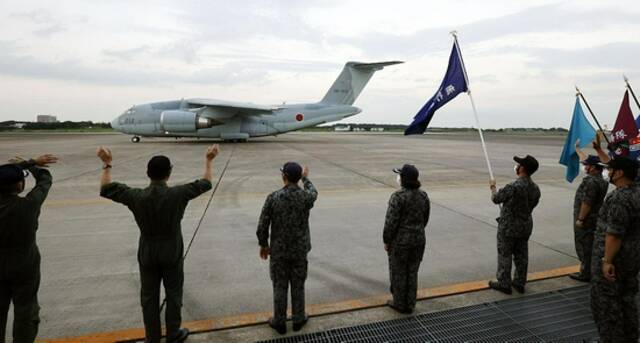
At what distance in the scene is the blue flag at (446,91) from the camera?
555cm

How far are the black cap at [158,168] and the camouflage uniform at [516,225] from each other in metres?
3.64

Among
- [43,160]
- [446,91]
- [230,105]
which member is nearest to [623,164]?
[446,91]

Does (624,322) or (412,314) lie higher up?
(624,322)

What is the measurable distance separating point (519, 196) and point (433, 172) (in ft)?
33.6

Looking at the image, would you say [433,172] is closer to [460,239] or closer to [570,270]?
[460,239]

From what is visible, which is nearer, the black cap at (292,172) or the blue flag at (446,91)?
the black cap at (292,172)

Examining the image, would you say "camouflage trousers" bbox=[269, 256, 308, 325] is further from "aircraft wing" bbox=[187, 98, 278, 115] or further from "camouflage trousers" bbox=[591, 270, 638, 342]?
"aircraft wing" bbox=[187, 98, 278, 115]

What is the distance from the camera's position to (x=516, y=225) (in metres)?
4.26

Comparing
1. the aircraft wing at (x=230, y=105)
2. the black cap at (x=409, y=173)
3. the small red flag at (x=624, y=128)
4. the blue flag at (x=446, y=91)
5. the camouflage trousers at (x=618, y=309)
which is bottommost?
the camouflage trousers at (x=618, y=309)

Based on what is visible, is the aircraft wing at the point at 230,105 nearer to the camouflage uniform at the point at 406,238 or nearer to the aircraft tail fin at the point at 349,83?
the aircraft tail fin at the point at 349,83

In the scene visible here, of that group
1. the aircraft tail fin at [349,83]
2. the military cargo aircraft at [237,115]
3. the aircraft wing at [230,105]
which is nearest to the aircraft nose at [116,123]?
the military cargo aircraft at [237,115]

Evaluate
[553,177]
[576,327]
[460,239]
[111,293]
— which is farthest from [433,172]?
[111,293]

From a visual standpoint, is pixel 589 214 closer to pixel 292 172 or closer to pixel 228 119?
pixel 292 172

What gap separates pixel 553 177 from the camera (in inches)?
523
